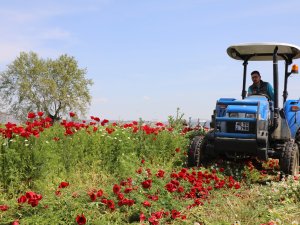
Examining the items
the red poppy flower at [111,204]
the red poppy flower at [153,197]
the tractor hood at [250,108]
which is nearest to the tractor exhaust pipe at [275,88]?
the tractor hood at [250,108]

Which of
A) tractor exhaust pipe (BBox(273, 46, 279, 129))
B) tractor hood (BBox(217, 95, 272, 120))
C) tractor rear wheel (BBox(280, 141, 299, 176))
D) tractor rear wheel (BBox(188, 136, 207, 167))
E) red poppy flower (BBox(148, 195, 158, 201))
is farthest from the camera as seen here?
tractor rear wheel (BBox(188, 136, 207, 167))

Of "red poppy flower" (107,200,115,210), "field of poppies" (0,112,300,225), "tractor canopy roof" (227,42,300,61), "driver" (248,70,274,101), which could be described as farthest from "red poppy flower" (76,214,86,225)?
"driver" (248,70,274,101)

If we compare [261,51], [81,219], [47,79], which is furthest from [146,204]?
[47,79]

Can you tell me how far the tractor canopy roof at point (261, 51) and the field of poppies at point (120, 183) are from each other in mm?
Answer: 2081

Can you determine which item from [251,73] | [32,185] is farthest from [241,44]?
[32,185]

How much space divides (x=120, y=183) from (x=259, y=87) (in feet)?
13.0

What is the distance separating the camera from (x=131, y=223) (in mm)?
3779

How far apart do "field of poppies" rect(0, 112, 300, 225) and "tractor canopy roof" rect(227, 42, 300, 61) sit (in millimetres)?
2081

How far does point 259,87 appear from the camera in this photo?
24.4 ft

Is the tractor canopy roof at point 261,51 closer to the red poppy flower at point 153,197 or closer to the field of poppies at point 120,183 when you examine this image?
the field of poppies at point 120,183

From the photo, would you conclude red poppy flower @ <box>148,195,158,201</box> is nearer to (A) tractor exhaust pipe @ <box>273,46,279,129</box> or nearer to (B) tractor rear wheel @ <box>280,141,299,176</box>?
(B) tractor rear wheel @ <box>280,141,299,176</box>

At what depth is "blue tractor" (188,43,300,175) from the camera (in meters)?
6.50

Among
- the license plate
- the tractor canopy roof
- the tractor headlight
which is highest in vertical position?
the tractor canopy roof

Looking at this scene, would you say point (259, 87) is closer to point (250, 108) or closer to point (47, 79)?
point (250, 108)
